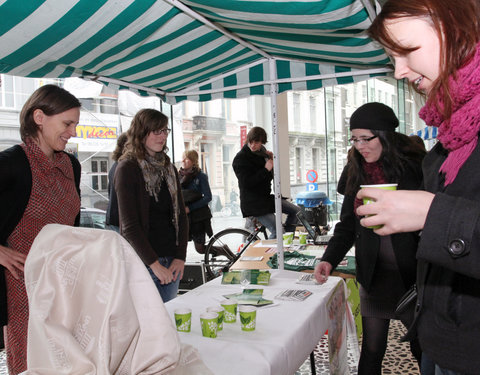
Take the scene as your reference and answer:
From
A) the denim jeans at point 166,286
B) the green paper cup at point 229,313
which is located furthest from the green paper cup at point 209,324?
the denim jeans at point 166,286

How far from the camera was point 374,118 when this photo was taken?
1826 millimetres

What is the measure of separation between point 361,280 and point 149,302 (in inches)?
47.0

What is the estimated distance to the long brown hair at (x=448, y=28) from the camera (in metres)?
0.69

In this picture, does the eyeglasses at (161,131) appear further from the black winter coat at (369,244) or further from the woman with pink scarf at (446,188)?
the woman with pink scarf at (446,188)

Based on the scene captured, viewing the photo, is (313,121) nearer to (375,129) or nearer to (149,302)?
(375,129)

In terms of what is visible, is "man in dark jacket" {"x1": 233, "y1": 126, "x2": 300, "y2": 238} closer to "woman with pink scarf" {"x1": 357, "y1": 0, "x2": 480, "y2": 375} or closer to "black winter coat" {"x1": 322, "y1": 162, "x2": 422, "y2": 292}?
"black winter coat" {"x1": 322, "y1": 162, "x2": 422, "y2": 292}

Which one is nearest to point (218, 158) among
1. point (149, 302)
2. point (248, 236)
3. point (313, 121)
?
point (313, 121)

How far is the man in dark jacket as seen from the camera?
461cm

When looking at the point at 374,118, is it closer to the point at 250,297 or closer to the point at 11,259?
the point at 250,297

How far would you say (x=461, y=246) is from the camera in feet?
2.11

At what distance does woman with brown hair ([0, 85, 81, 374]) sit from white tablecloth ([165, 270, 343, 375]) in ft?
1.83

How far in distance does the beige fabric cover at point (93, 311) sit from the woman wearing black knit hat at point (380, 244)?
113cm

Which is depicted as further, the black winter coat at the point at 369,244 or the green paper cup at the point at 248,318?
the black winter coat at the point at 369,244

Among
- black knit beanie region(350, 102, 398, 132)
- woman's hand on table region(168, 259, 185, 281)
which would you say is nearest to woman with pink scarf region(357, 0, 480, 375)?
black knit beanie region(350, 102, 398, 132)
